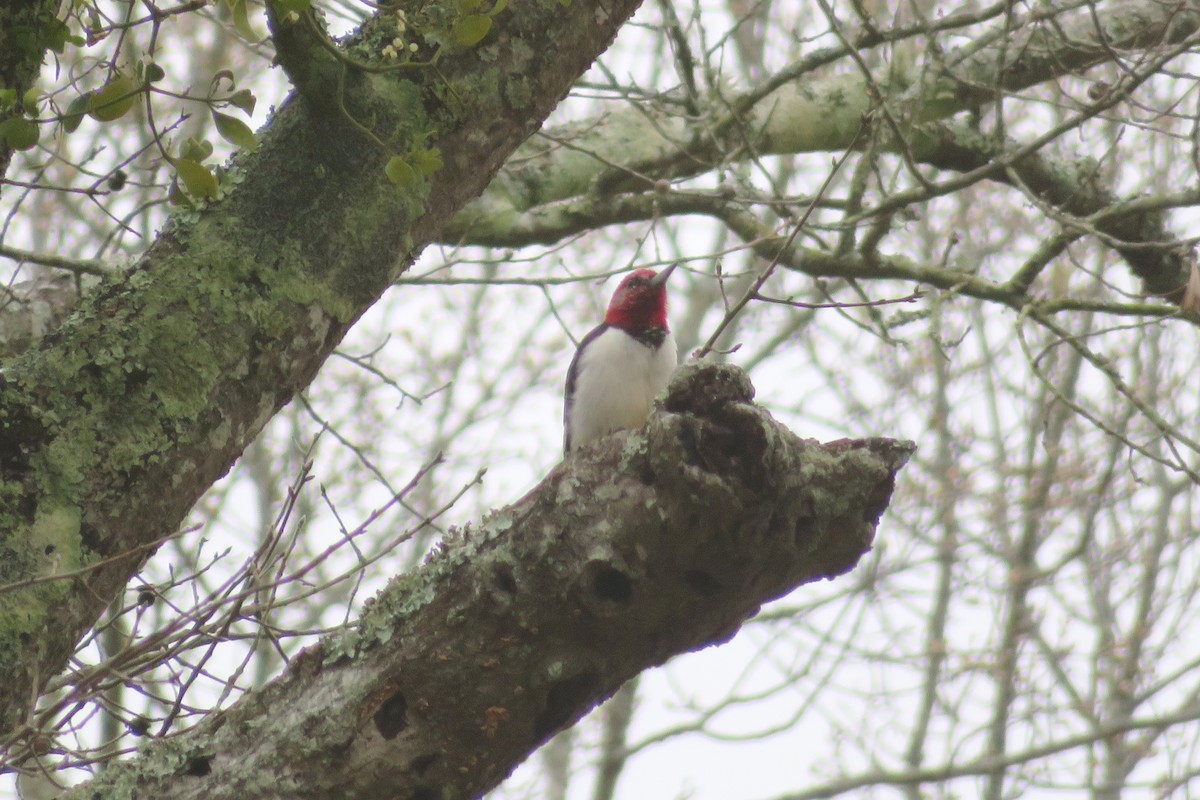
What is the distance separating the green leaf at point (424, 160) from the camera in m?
2.54

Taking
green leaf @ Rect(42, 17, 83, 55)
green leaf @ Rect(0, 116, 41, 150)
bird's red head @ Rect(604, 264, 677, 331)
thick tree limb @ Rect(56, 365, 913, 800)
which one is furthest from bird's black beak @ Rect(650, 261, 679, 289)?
green leaf @ Rect(0, 116, 41, 150)

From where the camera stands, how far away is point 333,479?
11094 mm

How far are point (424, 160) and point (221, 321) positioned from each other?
0.54 metres

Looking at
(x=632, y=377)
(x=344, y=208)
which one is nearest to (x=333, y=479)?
(x=632, y=377)

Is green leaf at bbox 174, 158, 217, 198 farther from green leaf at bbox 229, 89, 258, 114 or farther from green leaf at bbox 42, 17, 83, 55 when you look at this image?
green leaf at bbox 42, 17, 83, 55

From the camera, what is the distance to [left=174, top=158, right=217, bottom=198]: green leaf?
95.2 inches

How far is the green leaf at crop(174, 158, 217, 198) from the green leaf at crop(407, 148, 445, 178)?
1.26 feet

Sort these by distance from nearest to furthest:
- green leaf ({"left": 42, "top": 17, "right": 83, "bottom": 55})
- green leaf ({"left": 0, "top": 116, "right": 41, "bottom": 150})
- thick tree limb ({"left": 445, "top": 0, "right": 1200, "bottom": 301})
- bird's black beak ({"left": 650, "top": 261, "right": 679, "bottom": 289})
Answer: green leaf ({"left": 0, "top": 116, "right": 41, "bottom": 150}) < green leaf ({"left": 42, "top": 17, "right": 83, "bottom": 55}) < thick tree limb ({"left": 445, "top": 0, "right": 1200, "bottom": 301}) < bird's black beak ({"left": 650, "top": 261, "right": 679, "bottom": 289})

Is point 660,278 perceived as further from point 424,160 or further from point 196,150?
point 196,150

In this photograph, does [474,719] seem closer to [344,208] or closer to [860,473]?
[860,473]

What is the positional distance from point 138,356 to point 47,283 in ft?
7.09

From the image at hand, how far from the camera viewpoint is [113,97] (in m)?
2.38

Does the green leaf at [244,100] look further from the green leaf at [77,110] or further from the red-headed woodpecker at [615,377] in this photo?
the red-headed woodpecker at [615,377]

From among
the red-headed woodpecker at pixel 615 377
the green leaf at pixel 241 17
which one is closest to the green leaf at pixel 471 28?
the green leaf at pixel 241 17
